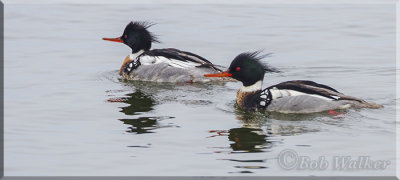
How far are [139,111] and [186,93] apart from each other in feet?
5.21

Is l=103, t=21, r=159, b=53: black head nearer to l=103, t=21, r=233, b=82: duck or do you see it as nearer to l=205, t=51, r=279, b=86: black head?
l=103, t=21, r=233, b=82: duck

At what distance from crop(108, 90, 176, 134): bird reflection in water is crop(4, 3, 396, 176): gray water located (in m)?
0.02

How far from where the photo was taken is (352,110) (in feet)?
38.8

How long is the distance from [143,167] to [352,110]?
13.1ft

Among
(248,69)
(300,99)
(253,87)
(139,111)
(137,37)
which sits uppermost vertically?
(137,37)

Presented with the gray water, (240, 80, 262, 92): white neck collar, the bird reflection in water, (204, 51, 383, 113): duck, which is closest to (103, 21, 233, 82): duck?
the gray water

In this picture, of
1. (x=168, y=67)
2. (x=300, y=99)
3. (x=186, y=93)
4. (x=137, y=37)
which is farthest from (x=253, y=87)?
A: (x=137, y=37)

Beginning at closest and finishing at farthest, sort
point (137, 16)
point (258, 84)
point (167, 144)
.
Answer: point (167, 144) < point (258, 84) < point (137, 16)

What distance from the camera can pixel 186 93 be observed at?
1380 centimetres

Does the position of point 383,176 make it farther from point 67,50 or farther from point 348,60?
point 67,50

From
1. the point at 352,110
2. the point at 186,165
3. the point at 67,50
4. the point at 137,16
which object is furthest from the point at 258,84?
the point at 137,16

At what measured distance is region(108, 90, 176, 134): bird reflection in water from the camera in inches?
439

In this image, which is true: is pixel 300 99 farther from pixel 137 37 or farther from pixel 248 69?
pixel 137 37

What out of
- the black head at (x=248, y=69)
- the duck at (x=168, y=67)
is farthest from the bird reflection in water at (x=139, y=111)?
the black head at (x=248, y=69)
